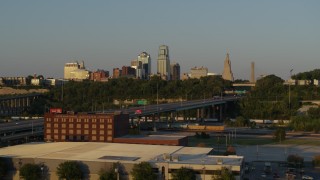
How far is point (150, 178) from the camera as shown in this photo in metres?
36.0

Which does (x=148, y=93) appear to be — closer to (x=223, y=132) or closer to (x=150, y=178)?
(x=223, y=132)

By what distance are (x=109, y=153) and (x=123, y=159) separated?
3.55 m

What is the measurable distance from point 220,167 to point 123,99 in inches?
3717

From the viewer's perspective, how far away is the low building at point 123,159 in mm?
37094

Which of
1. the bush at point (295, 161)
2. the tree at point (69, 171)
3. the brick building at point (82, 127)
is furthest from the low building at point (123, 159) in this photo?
the brick building at point (82, 127)

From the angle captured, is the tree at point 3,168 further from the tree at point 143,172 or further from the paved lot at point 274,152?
the paved lot at point 274,152

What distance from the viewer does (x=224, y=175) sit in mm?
35250

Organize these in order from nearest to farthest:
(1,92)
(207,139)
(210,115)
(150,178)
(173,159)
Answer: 1. (150,178)
2. (173,159)
3. (207,139)
4. (210,115)
5. (1,92)

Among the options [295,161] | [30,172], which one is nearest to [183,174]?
[30,172]

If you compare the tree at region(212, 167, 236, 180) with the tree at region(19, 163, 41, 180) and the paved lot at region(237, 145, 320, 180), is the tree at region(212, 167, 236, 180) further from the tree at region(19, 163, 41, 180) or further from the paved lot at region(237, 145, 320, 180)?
the tree at region(19, 163, 41, 180)

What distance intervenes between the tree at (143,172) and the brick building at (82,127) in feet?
71.5

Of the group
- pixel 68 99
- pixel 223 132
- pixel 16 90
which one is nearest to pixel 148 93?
pixel 68 99

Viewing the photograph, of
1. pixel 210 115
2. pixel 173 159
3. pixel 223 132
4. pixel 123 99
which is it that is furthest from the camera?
pixel 123 99

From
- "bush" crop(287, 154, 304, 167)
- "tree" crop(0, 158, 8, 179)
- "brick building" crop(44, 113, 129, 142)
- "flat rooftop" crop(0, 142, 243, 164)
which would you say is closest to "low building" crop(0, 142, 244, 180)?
"flat rooftop" crop(0, 142, 243, 164)
